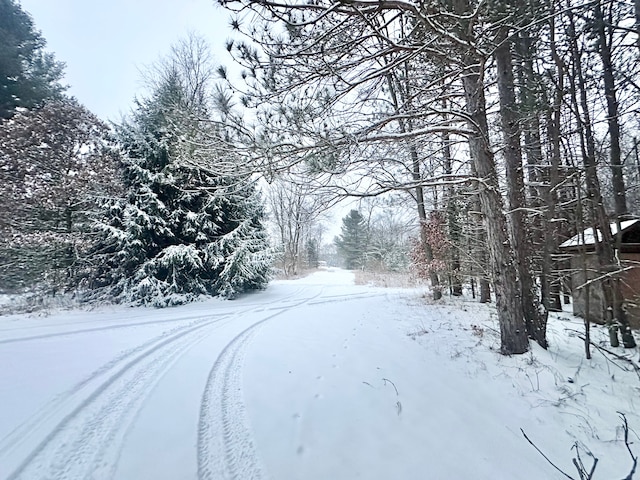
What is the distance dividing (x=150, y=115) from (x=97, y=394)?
31.1 ft

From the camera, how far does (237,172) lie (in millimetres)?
3518

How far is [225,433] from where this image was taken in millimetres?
2082

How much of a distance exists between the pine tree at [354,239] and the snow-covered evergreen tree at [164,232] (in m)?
22.2

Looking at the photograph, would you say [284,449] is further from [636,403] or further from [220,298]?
[220,298]

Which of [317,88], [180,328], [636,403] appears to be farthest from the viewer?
[180,328]

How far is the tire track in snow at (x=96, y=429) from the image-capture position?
1.71m

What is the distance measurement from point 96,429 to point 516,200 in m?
5.15

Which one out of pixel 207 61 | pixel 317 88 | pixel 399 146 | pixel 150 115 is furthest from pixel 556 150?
pixel 207 61

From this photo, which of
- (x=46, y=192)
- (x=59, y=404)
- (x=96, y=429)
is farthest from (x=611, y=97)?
(x=46, y=192)

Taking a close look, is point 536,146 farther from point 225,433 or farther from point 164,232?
point 164,232

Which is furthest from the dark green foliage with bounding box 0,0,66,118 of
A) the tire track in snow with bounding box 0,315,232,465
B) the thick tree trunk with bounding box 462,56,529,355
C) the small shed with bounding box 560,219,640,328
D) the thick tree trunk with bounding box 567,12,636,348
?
the small shed with bounding box 560,219,640,328

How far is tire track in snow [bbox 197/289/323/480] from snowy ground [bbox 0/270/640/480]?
11 mm

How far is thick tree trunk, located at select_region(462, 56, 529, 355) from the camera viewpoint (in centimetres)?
352

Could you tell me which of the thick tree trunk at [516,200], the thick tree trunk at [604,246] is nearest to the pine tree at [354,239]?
the thick tree trunk at [516,200]
